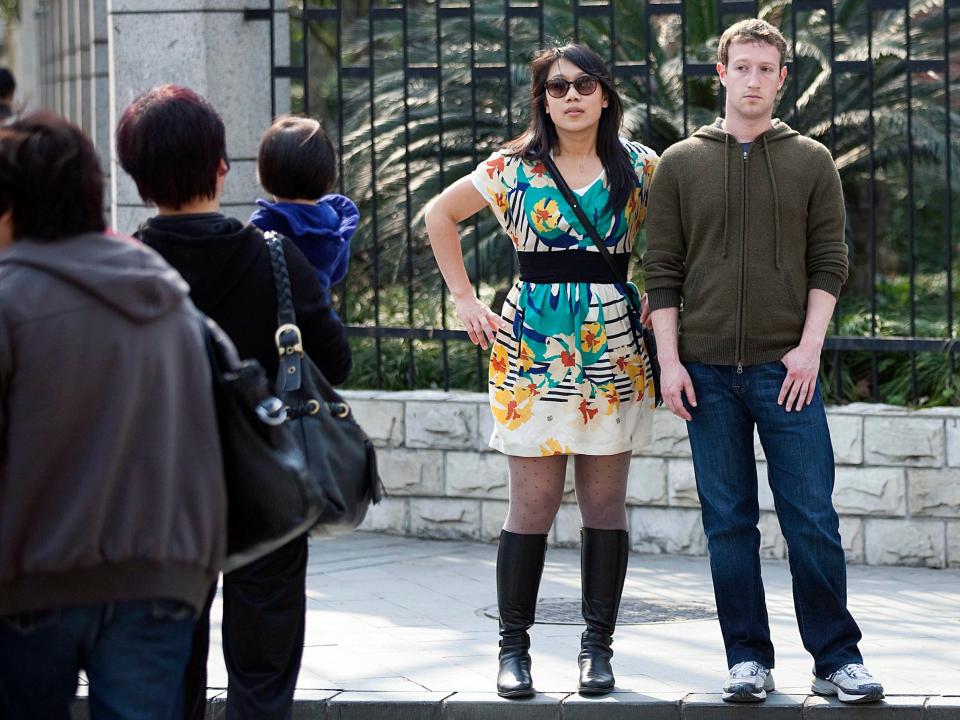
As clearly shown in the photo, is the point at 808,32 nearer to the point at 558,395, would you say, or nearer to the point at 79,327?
the point at 558,395

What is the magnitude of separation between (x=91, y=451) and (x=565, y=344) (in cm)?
214

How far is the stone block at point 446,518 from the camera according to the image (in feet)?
24.7

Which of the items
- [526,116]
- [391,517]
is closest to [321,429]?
[391,517]

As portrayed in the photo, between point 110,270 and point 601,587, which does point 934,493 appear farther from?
point 110,270

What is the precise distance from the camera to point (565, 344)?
4676 mm

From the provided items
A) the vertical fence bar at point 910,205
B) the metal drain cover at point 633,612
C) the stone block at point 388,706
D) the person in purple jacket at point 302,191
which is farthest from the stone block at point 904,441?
the person in purple jacket at point 302,191

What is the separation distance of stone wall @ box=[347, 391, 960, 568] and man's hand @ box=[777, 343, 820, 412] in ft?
8.04

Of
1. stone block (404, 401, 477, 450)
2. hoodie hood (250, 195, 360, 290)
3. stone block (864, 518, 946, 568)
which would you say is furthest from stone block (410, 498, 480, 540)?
hoodie hood (250, 195, 360, 290)

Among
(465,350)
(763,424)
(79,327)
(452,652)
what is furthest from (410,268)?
(79,327)

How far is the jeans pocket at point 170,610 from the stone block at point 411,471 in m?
4.63

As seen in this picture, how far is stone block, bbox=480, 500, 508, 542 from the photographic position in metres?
7.46

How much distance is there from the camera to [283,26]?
25.9 ft

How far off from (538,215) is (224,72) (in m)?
3.49

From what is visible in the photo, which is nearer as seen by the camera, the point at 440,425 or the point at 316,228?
the point at 316,228
